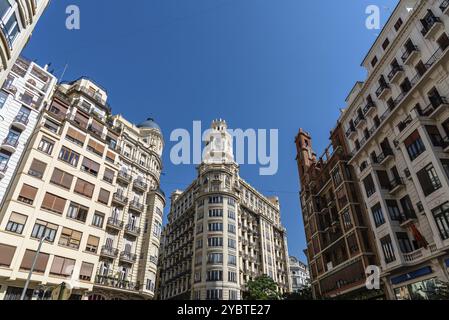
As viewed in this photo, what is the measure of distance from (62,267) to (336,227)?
31.4m

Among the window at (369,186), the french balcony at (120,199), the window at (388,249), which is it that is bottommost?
the window at (388,249)

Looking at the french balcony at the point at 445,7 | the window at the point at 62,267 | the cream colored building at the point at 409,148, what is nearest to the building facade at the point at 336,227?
the cream colored building at the point at 409,148

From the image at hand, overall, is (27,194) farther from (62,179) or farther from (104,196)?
(104,196)

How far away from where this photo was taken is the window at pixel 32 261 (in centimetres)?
2492

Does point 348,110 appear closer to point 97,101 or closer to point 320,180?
point 320,180

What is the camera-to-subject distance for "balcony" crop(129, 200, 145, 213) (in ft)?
124

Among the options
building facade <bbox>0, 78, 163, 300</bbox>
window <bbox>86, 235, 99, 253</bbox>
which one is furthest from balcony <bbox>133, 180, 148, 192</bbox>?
window <bbox>86, 235, 99, 253</bbox>

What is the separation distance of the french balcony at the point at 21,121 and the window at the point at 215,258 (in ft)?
118

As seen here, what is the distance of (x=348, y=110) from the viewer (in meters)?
37.9

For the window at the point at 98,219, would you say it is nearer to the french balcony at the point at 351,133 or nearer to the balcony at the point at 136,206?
the balcony at the point at 136,206

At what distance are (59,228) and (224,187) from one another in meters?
36.8

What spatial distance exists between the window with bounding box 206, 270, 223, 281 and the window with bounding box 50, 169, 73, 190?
30.3 meters

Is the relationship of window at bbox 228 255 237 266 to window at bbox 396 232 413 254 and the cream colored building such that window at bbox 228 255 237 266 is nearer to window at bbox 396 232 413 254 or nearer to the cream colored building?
the cream colored building

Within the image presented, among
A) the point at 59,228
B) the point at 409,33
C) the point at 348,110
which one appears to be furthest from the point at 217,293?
the point at 409,33
